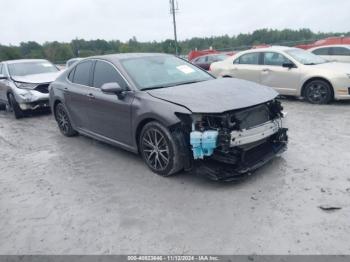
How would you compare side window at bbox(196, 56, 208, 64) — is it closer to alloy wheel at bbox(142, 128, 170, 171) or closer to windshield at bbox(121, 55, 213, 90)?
windshield at bbox(121, 55, 213, 90)

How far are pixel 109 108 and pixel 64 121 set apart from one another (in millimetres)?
2079

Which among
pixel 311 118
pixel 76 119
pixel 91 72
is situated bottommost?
pixel 311 118

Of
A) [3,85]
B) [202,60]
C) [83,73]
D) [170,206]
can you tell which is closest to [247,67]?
[83,73]

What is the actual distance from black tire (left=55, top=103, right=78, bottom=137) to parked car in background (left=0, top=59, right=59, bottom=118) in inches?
100

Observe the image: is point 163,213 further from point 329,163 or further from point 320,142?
point 320,142

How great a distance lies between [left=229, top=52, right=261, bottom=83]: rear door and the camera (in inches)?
366

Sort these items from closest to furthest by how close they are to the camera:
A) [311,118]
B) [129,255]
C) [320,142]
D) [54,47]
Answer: [129,255], [320,142], [311,118], [54,47]

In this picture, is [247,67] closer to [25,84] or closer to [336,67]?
[336,67]

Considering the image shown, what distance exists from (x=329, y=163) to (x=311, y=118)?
2.66 m

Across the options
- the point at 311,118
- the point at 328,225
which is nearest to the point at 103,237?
the point at 328,225

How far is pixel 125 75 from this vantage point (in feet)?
15.9

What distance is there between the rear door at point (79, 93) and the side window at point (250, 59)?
17.3 feet

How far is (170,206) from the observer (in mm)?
3703

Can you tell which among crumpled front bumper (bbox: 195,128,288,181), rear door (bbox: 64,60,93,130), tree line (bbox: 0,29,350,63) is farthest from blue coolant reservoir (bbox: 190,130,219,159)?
tree line (bbox: 0,29,350,63)
